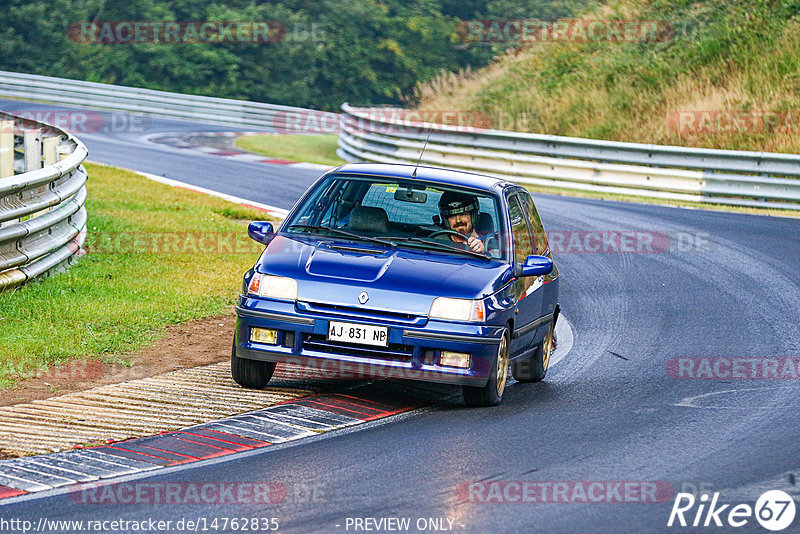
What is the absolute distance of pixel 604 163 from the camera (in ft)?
78.6

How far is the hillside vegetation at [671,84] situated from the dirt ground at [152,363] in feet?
56.9

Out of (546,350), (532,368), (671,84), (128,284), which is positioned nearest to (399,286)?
(532,368)

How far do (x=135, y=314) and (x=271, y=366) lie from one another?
8.47 feet

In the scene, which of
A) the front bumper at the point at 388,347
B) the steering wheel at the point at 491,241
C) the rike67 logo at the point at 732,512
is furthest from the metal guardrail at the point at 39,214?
the rike67 logo at the point at 732,512

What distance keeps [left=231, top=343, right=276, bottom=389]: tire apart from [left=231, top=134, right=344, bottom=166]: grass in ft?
66.7

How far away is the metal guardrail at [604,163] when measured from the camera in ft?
70.9

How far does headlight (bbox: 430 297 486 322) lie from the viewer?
802 centimetres

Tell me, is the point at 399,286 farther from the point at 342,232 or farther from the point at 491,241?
the point at 491,241

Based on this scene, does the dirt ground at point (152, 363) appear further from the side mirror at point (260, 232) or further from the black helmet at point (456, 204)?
the black helmet at point (456, 204)

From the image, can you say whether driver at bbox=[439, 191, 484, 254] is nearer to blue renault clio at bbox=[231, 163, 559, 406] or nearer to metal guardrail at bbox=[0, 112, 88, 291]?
blue renault clio at bbox=[231, 163, 559, 406]

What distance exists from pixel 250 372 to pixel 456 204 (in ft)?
6.78

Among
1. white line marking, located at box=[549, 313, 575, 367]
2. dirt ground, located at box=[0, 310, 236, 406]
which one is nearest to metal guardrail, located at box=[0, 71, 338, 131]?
white line marking, located at box=[549, 313, 575, 367]

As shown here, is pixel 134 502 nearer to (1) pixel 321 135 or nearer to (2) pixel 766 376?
(2) pixel 766 376

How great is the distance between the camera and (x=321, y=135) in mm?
38969
